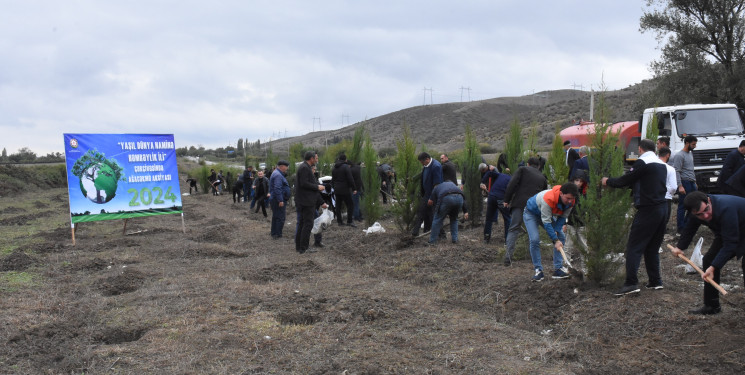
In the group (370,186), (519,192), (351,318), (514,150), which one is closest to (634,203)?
(519,192)

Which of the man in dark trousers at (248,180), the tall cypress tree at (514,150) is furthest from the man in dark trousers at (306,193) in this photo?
the man in dark trousers at (248,180)

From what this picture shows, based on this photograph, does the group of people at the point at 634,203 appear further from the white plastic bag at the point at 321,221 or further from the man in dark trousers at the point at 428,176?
the white plastic bag at the point at 321,221

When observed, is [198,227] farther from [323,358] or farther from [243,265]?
[323,358]

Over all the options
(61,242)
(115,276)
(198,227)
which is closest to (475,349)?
(115,276)

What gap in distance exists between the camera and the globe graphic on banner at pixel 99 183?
12.4 metres

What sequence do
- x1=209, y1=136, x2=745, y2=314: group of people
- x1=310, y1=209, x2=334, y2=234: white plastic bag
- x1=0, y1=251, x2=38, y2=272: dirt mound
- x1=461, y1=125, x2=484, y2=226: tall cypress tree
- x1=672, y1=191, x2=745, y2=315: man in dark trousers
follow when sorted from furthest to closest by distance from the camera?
x1=461, y1=125, x2=484, y2=226: tall cypress tree
x1=310, y1=209, x2=334, y2=234: white plastic bag
x1=0, y1=251, x2=38, y2=272: dirt mound
x1=209, y1=136, x2=745, y2=314: group of people
x1=672, y1=191, x2=745, y2=315: man in dark trousers

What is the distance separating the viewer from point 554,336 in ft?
18.2

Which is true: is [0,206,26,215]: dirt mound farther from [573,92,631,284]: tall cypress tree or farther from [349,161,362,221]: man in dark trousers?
[573,92,631,284]: tall cypress tree

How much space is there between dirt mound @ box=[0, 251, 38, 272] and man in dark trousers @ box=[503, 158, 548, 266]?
787 centimetres

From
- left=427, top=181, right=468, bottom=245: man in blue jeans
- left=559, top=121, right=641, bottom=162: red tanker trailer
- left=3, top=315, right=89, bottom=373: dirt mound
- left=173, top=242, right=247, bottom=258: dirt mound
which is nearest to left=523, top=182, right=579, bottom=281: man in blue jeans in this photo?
left=427, top=181, right=468, bottom=245: man in blue jeans

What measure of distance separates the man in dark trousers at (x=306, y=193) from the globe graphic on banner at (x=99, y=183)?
5.03 metres

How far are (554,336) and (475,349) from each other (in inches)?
41.7

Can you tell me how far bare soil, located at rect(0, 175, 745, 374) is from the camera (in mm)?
4699

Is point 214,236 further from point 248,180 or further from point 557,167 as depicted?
point 248,180
